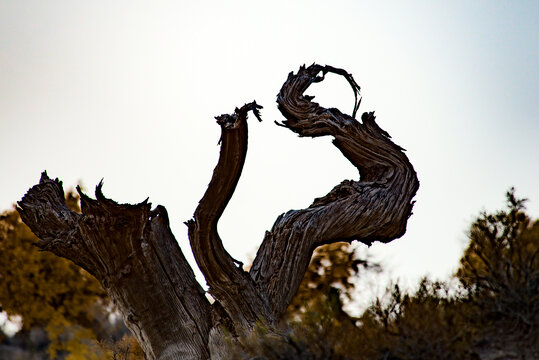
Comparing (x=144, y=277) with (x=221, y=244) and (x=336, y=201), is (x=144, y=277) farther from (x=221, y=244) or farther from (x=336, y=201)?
(x=336, y=201)

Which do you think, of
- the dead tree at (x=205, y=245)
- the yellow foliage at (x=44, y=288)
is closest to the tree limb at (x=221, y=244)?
the dead tree at (x=205, y=245)

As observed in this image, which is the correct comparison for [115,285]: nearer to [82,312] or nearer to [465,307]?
[465,307]

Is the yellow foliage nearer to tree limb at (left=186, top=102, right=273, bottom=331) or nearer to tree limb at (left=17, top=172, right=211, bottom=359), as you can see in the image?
tree limb at (left=17, top=172, right=211, bottom=359)

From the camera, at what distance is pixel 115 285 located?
877cm

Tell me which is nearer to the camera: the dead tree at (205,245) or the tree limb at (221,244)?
the tree limb at (221,244)

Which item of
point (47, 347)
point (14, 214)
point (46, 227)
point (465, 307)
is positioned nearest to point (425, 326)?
point (465, 307)

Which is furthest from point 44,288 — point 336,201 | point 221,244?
point 221,244

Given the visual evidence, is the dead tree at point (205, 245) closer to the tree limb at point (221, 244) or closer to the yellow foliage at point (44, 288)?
the tree limb at point (221, 244)

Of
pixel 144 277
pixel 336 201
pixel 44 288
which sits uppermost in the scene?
pixel 44 288

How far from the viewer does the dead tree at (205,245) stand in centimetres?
841

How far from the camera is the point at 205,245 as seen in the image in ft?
27.5

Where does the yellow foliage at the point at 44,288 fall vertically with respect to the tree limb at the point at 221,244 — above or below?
above

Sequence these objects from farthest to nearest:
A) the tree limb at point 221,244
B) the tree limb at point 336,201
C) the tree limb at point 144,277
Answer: the tree limb at point 336,201 → the tree limb at point 144,277 → the tree limb at point 221,244

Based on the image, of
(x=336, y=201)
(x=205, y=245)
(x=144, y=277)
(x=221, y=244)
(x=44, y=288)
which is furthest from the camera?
(x=44, y=288)
